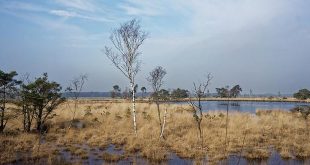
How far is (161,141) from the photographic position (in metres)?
19.3

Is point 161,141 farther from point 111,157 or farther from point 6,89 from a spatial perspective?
point 6,89

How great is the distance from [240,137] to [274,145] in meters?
2.07

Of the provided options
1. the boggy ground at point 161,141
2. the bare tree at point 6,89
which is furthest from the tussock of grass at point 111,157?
the bare tree at point 6,89

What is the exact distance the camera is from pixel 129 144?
1886cm

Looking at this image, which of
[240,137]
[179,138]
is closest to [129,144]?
[179,138]

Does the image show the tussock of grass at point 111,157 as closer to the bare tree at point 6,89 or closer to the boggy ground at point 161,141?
the boggy ground at point 161,141

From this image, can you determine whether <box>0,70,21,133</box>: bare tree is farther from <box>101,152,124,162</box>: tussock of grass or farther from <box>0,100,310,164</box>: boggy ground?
<box>101,152,124,162</box>: tussock of grass

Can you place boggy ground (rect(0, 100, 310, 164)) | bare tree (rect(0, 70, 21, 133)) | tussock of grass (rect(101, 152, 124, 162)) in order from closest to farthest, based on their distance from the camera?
tussock of grass (rect(101, 152, 124, 162)) → boggy ground (rect(0, 100, 310, 164)) → bare tree (rect(0, 70, 21, 133))

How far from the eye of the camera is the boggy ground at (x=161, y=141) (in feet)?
53.0

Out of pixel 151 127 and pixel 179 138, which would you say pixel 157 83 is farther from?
pixel 179 138

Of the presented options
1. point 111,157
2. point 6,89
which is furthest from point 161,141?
point 6,89

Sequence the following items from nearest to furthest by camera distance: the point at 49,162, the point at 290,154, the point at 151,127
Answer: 1. the point at 49,162
2. the point at 290,154
3. the point at 151,127

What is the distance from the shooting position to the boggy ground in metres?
16.2

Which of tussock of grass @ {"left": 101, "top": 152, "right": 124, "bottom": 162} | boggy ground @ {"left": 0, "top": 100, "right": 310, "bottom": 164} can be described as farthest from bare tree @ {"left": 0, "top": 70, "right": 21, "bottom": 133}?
tussock of grass @ {"left": 101, "top": 152, "right": 124, "bottom": 162}
